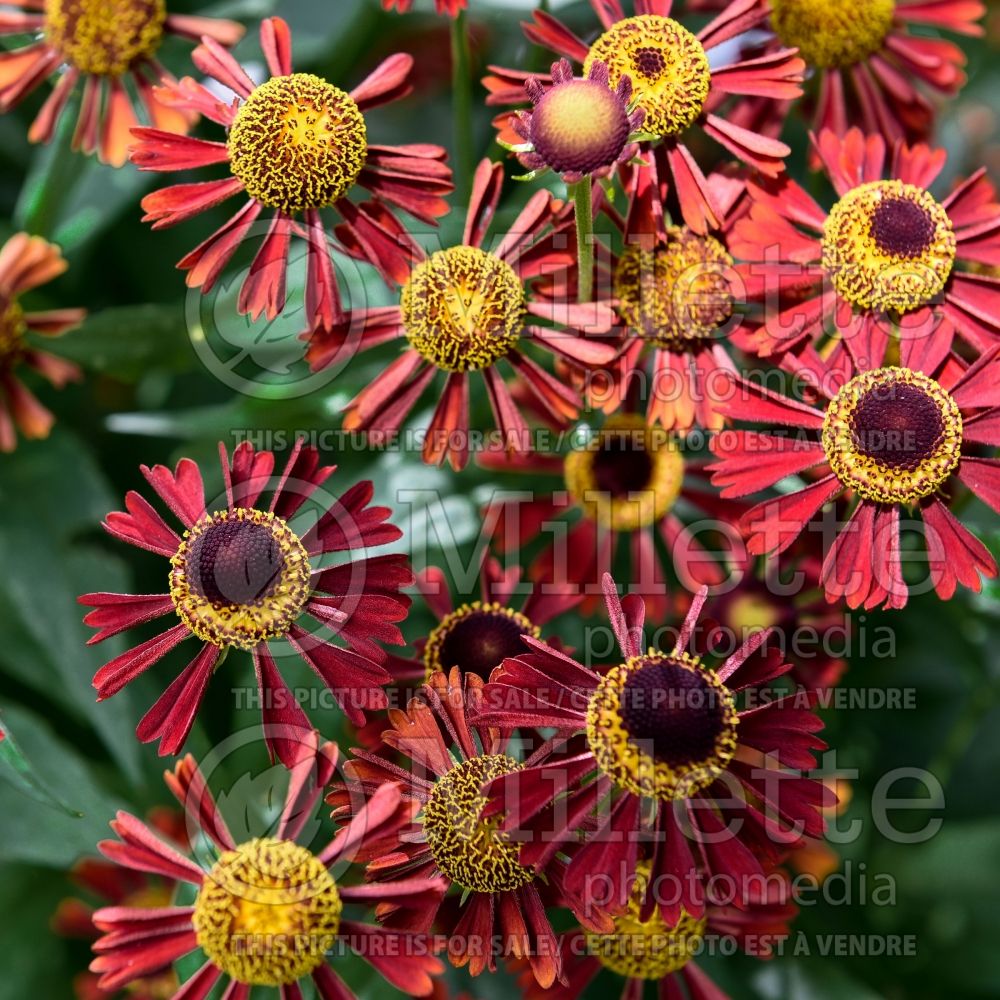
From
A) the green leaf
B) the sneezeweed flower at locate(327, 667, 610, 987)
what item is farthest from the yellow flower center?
the green leaf

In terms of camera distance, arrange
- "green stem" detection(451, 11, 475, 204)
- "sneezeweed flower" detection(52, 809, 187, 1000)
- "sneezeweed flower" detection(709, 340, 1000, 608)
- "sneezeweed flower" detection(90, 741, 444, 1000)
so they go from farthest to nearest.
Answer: "sneezeweed flower" detection(52, 809, 187, 1000)
"green stem" detection(451, 11, 475, 204)
"sneezeweed flower" detection(709, 340, 1000, 608)
"sneezeweed flower" detection(90, 741, 444, 1000)

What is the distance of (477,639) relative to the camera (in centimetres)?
76

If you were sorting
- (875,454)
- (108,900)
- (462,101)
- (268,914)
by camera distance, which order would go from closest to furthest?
(268,914)
(875,454)
(462,101)
(108,900)

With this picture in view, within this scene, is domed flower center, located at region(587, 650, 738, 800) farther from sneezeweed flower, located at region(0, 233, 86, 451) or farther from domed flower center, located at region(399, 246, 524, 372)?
sneezeweed flower, located at region(0, 233, 86, 451)

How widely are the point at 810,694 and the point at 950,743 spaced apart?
15.7 inches

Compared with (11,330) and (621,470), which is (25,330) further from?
(621,470)

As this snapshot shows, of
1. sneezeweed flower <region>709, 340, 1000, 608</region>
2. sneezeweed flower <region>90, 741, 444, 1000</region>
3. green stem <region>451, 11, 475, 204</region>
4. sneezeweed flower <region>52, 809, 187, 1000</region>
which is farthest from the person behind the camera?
sneezeweed flower <region>52, 809, 187, 1000</region>

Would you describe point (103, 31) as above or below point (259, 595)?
above

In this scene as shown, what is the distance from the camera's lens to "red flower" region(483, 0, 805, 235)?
2.49ft

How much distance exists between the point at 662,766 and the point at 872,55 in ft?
1.91

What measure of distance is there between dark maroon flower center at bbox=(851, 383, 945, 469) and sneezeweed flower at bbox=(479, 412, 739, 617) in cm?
15

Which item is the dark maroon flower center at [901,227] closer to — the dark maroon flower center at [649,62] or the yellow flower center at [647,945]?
the dark maroon flower center at [649,62]

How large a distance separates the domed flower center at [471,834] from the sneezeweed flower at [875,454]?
21 cm

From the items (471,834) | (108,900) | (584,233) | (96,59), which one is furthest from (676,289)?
(108,900)
